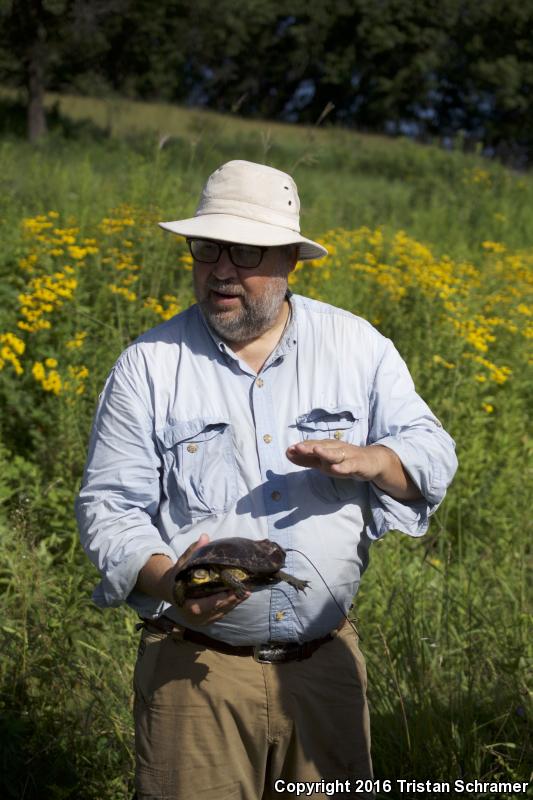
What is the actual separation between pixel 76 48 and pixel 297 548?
2244 centimetres

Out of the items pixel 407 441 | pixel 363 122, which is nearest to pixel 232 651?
pixel 407 441

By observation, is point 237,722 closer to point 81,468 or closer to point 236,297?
point 236,297

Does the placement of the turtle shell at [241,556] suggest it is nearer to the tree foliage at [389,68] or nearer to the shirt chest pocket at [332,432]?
the shirt chest pocket at [332,432]

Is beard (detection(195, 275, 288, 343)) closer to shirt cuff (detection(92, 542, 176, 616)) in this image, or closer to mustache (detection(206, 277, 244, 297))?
mustache (detection(206, 277, 244, 297))

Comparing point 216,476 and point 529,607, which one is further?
point 529,607

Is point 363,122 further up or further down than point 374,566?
further up

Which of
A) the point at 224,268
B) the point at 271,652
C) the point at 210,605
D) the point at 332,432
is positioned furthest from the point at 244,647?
the point at 224,268

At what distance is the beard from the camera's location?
2.12 metres

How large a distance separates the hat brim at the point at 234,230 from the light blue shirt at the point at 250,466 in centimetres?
24

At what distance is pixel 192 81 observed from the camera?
41.9 m

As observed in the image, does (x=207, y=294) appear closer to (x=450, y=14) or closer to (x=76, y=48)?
(x=76, y=48)

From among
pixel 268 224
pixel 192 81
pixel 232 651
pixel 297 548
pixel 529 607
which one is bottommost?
pixel 529 607

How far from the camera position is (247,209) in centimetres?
213

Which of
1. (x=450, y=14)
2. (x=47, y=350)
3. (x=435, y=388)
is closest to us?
(x=47, y=350)
